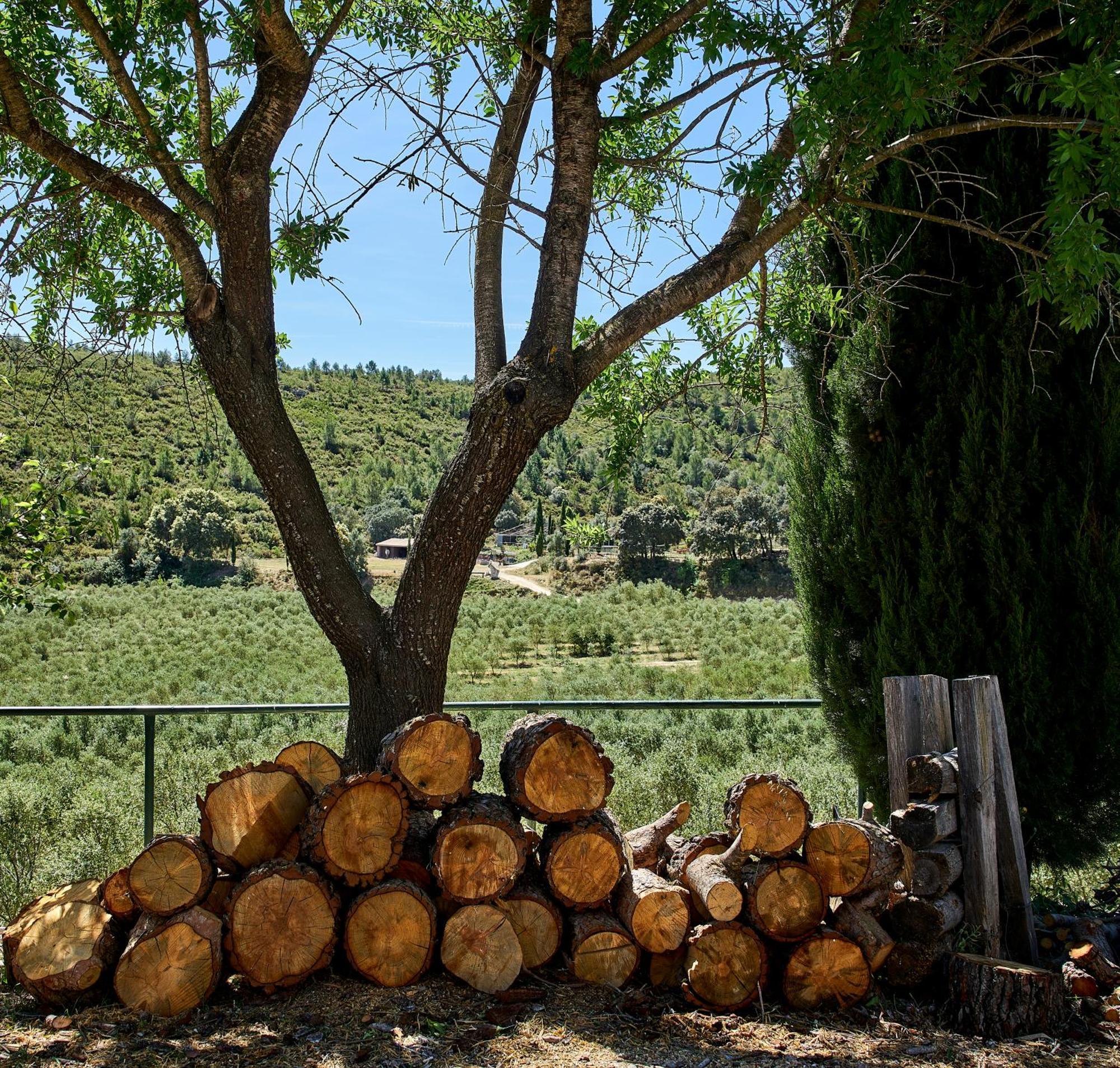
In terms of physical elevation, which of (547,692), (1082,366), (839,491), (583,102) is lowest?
(547,692)

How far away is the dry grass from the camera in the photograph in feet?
10.0

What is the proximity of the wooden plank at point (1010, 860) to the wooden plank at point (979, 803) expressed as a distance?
0.10 feet

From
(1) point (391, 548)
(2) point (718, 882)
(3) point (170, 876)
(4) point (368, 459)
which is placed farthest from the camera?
(4) point (368, 459)

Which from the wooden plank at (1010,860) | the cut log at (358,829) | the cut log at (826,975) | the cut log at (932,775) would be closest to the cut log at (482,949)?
the cut log at (358,829)

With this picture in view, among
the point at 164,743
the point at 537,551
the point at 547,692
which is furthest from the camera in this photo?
the point at 537,551

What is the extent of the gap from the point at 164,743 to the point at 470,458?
233 inches

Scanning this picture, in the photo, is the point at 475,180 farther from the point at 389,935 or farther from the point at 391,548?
the point at 391,548

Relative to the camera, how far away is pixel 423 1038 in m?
3.16

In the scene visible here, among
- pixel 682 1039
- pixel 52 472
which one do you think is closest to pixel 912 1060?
pixel 682 1039

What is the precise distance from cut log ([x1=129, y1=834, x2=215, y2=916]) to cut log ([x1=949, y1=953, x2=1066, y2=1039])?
2.84 m

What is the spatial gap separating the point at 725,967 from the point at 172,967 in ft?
6.62

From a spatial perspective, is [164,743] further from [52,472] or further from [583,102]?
[583,102]

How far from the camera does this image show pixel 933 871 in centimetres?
382

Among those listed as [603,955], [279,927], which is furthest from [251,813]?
[603,955]
